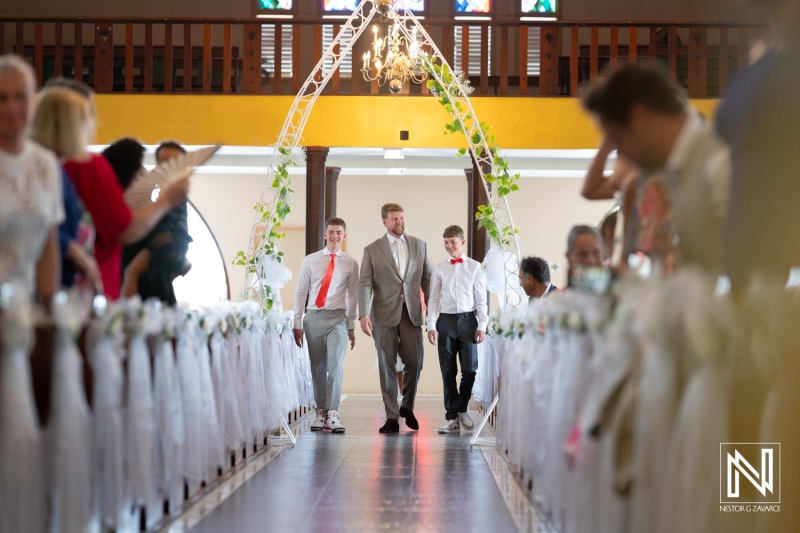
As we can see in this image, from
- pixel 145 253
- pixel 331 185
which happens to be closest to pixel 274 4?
pixel 331 185

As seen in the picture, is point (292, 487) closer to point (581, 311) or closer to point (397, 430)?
point (581, 311)

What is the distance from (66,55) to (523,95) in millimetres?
5307

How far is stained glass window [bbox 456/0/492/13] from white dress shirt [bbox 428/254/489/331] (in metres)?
7.13

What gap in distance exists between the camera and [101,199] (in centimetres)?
393

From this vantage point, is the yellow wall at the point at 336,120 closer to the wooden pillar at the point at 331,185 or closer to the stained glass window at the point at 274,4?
the wooden pillar at the point at 331,185

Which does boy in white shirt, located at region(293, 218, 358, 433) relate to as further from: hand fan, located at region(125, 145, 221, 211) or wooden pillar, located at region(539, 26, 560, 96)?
hand fan, located at region(125, 145, 221, 211)

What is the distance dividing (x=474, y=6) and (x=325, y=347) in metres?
7.93

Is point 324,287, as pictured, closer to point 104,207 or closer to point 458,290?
point 458,290

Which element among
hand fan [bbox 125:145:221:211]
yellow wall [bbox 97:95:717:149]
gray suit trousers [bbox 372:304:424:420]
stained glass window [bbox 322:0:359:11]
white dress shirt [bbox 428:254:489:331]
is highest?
stained glass window [bbox 322:0:359:11]

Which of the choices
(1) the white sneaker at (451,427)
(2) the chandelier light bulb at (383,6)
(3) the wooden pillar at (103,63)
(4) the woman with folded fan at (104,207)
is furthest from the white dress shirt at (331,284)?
(4) the woman with folded fan at (104,207)

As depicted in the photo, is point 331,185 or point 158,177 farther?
point 331,185

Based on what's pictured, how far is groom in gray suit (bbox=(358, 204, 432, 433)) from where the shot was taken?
8289 mm

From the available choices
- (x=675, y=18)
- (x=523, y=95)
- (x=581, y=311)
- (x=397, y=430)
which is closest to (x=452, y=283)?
(x=397, y=430)

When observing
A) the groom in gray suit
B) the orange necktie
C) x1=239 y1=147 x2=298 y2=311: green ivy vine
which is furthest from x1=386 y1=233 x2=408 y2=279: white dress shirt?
x1=239 y1=147 x2=298 y2=311: green ivy vine
